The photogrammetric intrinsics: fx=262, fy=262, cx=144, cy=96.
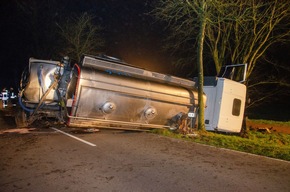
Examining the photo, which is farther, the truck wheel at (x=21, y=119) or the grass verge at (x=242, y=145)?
the truck wheel at (x=21, y=119)

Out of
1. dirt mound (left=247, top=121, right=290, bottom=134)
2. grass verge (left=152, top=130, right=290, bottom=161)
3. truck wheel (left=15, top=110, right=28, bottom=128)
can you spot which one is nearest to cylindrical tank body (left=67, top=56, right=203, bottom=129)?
grass verge (left=152, top=130, right=290, bottom=161)

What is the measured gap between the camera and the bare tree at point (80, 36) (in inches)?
1033

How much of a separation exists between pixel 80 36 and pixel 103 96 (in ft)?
65.0

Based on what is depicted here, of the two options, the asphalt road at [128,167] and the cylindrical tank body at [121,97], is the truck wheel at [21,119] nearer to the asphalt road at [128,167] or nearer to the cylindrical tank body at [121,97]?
the asphalt road at [128,167]

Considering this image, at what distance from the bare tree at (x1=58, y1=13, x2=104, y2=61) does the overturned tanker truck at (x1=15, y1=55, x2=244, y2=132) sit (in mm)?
16264

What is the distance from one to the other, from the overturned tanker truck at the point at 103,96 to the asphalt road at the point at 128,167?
3.60ft

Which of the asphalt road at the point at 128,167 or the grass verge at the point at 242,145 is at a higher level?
the grass verge at the point at 242,145

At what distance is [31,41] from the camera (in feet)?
116

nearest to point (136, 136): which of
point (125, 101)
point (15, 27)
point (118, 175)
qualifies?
point (125, 101)

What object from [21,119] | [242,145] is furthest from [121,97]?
[242,145]

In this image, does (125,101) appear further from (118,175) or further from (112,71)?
(118,175)

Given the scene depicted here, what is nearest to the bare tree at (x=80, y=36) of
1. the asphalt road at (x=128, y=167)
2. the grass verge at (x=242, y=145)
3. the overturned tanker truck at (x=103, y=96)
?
the overturned tanker truck at (x=103, y=96)

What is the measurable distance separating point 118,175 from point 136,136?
4.23 metres

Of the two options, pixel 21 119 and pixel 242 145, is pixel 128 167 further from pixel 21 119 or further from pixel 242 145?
pixel 21 119
